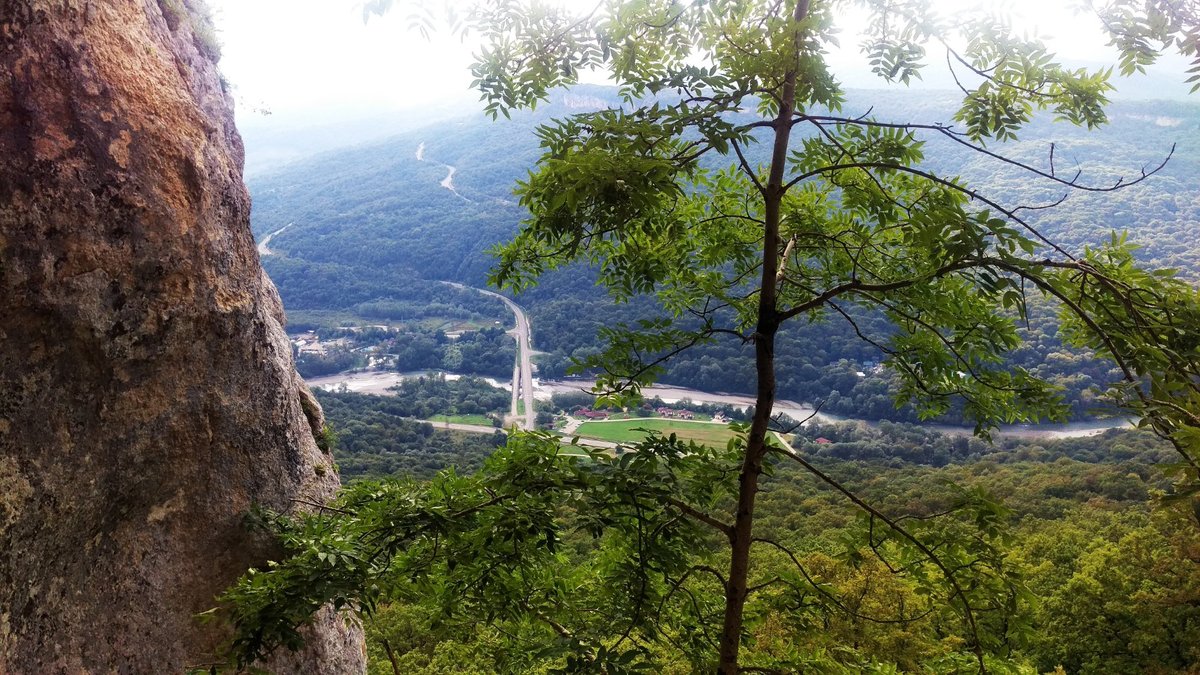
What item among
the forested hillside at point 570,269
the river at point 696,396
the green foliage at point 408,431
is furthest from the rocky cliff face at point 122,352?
the river at point 696,396

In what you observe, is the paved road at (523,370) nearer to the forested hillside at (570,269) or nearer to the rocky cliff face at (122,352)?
the forested hillside at (570,269)

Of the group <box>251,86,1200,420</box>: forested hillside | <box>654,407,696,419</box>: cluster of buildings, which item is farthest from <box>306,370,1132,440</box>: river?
<box>654,407,696,419</box>: cluster of buildings

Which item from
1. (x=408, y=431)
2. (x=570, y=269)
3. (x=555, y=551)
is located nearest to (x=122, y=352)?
(x=555, y=551)

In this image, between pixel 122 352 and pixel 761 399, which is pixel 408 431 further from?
pixel 761 399

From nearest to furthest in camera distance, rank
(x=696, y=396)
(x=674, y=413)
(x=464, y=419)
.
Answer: (x=674, y=413) → (x=464, y=419) → (x=696, y=396)

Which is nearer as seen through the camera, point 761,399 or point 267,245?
point 761,399

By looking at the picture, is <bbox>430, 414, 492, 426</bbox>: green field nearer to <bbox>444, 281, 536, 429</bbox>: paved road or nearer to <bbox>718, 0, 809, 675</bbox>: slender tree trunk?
<bbox>444, 281, 536, 429</bbox>: paved road

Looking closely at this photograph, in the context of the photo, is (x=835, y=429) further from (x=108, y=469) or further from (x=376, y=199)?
(x=376, y=199)
